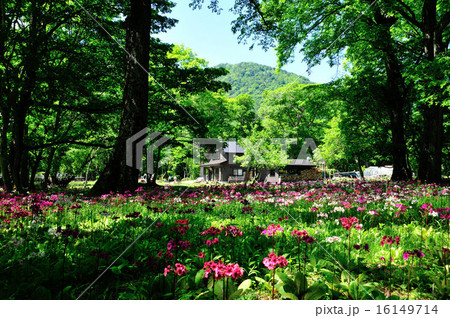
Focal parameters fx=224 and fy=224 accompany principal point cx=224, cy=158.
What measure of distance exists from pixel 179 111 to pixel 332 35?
9.16 metres

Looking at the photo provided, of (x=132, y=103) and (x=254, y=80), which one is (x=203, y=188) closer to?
(x=132, y=103)

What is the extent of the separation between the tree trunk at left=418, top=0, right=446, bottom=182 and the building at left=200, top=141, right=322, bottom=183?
26.6m

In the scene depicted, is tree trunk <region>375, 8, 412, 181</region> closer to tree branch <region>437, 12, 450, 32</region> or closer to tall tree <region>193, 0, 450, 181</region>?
tall tree <region>193, 0, 450, 181</region>

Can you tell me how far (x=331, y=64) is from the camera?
41.6 feet

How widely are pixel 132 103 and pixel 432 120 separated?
13.6 metres

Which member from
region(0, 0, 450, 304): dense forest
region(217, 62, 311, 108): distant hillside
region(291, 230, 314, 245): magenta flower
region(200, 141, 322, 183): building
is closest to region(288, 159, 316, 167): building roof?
region(200, 141, 322, 183): building

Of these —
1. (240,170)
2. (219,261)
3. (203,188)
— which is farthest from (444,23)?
(240,170)

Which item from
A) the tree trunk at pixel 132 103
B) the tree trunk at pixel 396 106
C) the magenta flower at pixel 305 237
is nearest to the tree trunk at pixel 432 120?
the tree trunk at pixel 396 106

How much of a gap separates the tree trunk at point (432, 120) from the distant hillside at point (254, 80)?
22248 millimetres

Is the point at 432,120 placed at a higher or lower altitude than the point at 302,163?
higher

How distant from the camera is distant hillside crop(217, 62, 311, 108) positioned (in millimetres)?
42250

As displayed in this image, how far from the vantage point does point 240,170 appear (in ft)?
140

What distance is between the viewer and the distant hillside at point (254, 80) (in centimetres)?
4225
